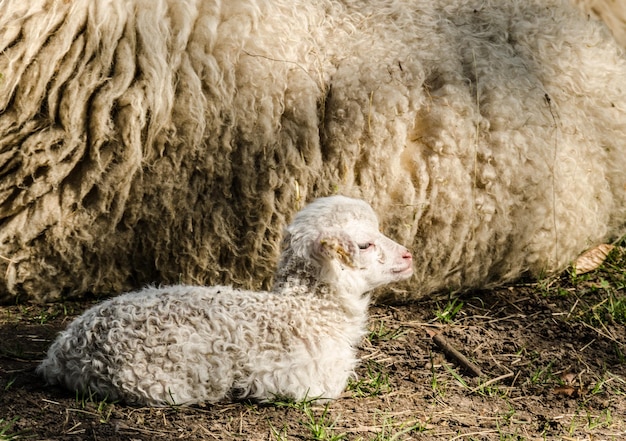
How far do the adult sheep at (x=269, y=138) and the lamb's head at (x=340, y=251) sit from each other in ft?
3.00

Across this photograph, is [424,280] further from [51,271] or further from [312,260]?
[51,271]

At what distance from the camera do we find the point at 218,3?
4902mm

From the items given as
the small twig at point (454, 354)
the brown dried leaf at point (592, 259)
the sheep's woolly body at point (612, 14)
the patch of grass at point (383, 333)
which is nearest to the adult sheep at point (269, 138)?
the brown dried leaf at point (592, 259)

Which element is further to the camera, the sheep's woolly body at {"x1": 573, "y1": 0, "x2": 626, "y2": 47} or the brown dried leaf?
the sheep's woolly body at {"x1": 573, "y1": 0, "x2": 626, "y2": 47}

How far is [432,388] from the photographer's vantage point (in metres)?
4.14

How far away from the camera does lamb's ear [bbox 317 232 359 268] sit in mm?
3836

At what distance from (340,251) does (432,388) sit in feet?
2.59

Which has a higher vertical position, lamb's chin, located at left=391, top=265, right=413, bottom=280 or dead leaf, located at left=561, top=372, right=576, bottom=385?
lamb's chin, located at left=391, top=265, right=413, bottom=280

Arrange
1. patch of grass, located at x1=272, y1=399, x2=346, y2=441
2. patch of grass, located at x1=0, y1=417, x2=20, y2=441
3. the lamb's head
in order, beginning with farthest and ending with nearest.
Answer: the lamb's head
patch of grass, located at x1=272, y1=399, x2=346, y2=441
patch of grass, located at x1=0, y1=417, x2=20, y2=441

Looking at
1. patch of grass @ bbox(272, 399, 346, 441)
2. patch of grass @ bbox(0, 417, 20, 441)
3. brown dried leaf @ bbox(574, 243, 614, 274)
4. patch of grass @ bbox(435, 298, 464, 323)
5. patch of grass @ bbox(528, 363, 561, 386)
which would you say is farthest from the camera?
brown dried leaf @ bbox(574, 243, 614, 274)

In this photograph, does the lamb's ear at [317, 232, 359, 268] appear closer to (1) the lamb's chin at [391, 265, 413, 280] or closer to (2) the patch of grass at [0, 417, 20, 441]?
(1) the lamb's chin at [391, 265, 413, 280]

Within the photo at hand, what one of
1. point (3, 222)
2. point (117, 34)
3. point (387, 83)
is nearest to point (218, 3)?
point (117, 34)

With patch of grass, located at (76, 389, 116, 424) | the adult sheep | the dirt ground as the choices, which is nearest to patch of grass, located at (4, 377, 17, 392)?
the dirt ground

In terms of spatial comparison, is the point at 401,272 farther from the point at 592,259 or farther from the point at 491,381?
the point at 592,259
